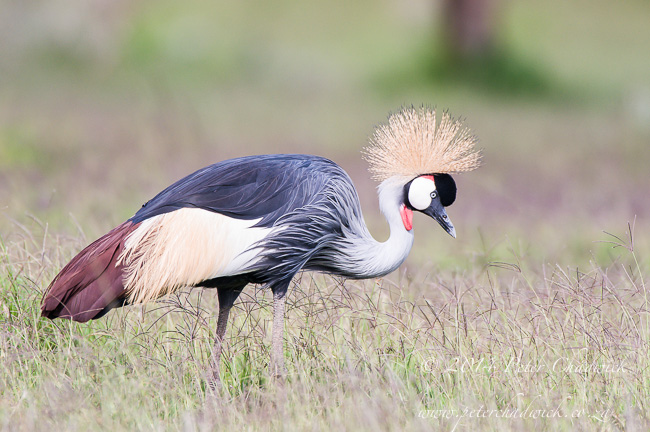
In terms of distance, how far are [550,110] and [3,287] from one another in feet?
30.3

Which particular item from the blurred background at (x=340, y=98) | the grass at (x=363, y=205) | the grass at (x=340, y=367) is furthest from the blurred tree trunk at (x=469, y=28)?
the grass at (x=340, y=367)

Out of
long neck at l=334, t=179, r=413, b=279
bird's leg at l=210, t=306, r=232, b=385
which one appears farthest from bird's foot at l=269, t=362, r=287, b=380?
long neck at l=334, t=179, r=413, b=279

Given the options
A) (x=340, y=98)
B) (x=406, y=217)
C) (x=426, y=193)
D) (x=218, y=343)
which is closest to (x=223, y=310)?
(x=218, y=343)

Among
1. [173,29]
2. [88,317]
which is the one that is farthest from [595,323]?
[173,29]

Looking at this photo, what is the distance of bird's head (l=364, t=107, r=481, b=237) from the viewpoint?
358 cm

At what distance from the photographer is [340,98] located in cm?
1196

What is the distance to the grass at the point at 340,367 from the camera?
2.82m

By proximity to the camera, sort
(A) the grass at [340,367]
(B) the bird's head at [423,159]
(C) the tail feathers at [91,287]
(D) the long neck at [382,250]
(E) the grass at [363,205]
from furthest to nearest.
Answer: (B) the bird's head at [423,159] → (D) the long neck at [382,250] → (C) the tail feathers at [91,287] → (E) the grass at [363,205] → (A) the grass at [340,367]

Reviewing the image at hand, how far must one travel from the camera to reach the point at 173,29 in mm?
13492

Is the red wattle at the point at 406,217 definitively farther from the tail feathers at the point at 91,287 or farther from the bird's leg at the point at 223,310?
the tail feathers at the point at 91,287

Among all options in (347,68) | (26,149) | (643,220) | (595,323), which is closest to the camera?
(595,323)

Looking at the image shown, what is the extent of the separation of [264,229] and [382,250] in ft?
1.64

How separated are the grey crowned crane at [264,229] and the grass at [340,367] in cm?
15

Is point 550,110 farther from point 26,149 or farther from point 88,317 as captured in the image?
point 88,317
